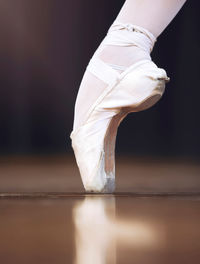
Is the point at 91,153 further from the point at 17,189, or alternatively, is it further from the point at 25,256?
the point at 25,256

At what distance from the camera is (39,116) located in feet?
5.59

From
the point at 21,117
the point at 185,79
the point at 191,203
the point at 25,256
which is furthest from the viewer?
the point at 185,79

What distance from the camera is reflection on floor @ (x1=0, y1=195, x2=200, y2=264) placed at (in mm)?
345

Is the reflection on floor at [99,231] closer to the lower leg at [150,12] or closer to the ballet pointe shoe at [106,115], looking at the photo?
the ballet pointe shoe at [106,115]

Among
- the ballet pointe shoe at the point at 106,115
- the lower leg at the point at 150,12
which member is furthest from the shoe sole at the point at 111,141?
the lower leg at the point at 150,12

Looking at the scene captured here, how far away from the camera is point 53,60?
169 cm

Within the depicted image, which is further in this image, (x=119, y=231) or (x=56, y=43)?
(x=56, y=43)

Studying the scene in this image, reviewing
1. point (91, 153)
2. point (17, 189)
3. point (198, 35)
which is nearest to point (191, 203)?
point (91, 153)

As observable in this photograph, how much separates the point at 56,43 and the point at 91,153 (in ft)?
3.12

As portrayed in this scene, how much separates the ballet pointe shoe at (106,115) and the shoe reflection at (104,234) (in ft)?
0.69

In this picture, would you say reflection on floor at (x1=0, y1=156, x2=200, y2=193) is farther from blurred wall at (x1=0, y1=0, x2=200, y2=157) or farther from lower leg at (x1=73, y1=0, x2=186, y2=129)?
blurred wall at (x1=0, y1=0, x2=200, y2=157)

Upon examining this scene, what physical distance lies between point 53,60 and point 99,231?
1299 millimetres

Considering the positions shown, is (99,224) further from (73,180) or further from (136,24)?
(73,180)

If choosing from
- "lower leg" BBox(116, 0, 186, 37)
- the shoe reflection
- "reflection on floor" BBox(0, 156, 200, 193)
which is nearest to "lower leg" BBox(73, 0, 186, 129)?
"lower leg" BBox(116, 0, 186, 37)
